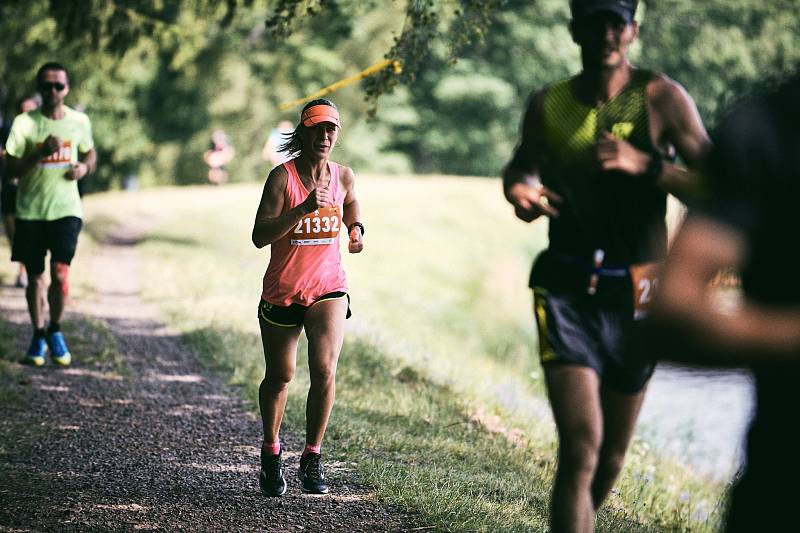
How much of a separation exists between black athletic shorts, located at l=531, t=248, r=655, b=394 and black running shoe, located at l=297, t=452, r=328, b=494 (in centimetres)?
228

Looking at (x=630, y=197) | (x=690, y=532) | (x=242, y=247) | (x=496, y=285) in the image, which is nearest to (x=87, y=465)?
(x=690, y=532)

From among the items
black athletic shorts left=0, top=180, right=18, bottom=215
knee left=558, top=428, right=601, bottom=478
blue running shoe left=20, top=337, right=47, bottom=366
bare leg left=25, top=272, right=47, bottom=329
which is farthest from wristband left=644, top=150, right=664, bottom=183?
black athletic shorts left=0, top=180, right=18, bottom=215

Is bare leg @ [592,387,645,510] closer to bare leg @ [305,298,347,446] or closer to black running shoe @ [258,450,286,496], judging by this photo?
bare leg @ [305,298,347,446]

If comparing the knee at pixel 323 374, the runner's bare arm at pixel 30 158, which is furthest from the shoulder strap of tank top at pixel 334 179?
the runner's bare arm at pixel 30 158

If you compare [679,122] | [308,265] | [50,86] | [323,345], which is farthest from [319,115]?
[50,86]

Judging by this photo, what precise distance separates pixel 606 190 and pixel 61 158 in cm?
608

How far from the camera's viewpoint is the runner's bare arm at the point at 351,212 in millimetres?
5586

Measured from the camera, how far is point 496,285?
25188 mm

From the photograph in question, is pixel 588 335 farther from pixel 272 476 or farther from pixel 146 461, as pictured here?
pixel 146 461

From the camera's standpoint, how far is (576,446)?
140 inches

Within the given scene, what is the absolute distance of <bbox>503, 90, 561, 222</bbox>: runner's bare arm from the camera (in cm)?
382

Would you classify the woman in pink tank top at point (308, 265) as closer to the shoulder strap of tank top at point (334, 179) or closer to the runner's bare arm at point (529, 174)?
the shoulder strap of tank top at point (334, 179)

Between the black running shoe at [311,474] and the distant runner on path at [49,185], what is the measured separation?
12.8 feet

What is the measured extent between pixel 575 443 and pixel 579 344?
0.34 meters
